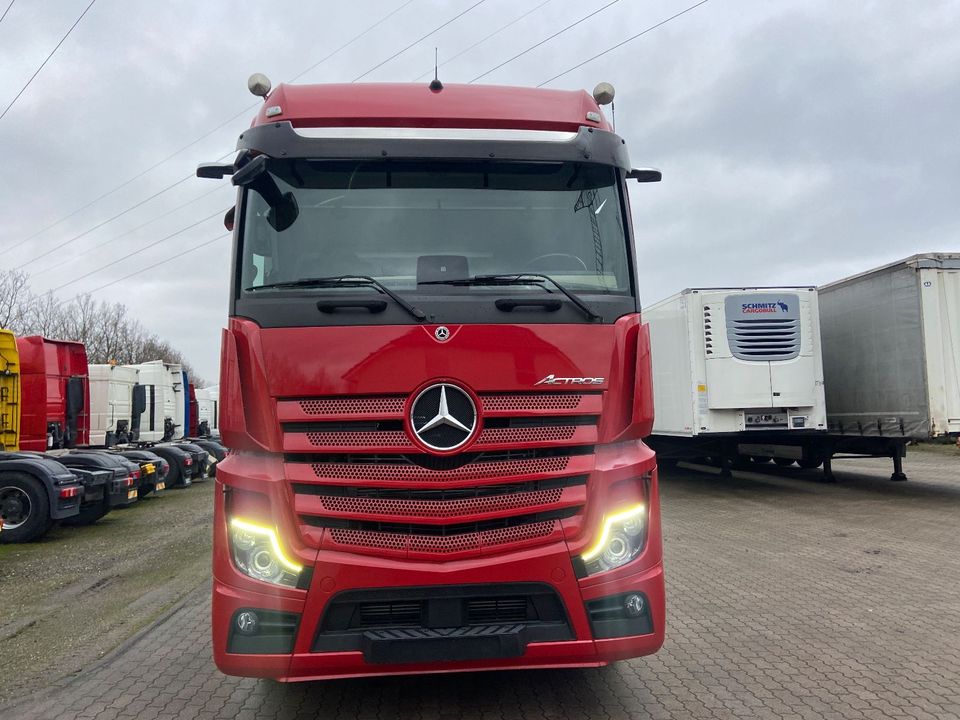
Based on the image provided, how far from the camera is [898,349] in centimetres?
1266

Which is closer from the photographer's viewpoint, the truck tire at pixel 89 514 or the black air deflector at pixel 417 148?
the black air deflector at pixel 417 148

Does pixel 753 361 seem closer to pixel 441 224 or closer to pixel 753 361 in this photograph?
pixel 753 361

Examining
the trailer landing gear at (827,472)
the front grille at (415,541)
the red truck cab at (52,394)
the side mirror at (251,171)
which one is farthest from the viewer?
the trailer landing gear at (827,472)

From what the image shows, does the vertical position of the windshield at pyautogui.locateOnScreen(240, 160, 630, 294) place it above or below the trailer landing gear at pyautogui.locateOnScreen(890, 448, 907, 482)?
above

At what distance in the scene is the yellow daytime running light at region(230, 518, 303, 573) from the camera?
3.41m

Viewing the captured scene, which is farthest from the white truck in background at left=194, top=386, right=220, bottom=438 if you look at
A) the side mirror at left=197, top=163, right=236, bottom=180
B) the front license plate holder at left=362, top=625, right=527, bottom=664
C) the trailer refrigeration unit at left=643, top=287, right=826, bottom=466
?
the front license plate holder at left=362, top=625, right=527, bottom=664

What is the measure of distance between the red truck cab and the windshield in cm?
1082

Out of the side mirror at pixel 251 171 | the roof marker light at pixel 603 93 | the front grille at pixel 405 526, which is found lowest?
the front grille at pixel 405 526

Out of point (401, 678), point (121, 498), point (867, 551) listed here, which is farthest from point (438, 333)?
point (121, 498)

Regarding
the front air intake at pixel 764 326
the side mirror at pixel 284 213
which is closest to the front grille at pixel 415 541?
the side mirror at pixel 284 213

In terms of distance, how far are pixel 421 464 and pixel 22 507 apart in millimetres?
9064

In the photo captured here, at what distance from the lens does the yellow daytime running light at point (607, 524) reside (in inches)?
138

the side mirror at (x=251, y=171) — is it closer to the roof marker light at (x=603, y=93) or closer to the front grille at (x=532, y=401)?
the front grille at (x=532, y=401)

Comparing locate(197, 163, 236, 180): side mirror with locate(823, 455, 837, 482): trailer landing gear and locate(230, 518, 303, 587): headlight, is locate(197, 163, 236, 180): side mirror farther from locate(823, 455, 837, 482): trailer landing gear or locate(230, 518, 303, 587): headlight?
locate(823, 455, 837, 482): trailer landing gear
